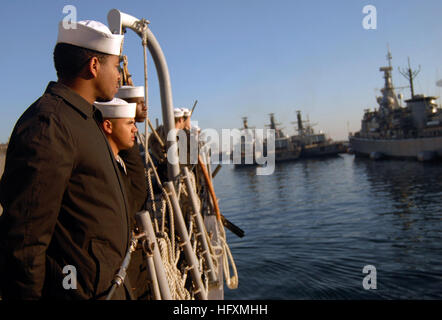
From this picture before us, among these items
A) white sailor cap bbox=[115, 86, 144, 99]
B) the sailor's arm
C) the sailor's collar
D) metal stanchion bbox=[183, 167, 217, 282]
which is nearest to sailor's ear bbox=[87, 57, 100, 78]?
the sailor's collar

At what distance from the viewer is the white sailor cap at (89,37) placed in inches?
69.2

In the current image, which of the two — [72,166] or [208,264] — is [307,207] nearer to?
[208,264]

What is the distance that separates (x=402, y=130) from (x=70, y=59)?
5175 centimetres

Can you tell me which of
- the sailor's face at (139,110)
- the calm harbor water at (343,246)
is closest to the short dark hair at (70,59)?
the sailor's face at (139,110)

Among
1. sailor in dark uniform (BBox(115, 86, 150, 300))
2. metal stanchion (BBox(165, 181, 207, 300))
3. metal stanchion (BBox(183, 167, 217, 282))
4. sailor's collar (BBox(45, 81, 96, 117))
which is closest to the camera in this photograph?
sailor's collar (BBox(45, 81, 96, 117))

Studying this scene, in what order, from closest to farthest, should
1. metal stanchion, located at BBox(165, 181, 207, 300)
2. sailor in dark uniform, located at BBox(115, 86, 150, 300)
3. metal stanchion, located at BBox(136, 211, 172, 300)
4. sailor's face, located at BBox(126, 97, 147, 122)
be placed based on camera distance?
1. metal stanchion, located at BBox(136, 211, 172, 300)
2. sailor in dark uniform, located at BBox(115, 86, 150, 300)
3. metal stanchion, located at BBox(165, 181, 207, 300)
4. sailor's face, located at BBox(126, 97, 147, 122)

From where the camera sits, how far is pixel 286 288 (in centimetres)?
813

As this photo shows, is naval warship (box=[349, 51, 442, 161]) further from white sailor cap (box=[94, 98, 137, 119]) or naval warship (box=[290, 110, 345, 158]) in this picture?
white sailor cap (box=[94, 98, 137, 119])

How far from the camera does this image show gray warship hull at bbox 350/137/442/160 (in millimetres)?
37812

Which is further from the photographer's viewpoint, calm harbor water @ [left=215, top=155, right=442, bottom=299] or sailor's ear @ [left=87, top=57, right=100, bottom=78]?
calm harbor water @ [left=215, top=155, right=442, bottom=299]

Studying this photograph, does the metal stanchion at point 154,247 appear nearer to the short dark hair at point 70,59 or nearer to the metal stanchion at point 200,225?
the short dark hair at point 70,59

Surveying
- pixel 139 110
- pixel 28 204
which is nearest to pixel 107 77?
pixel 28 204
